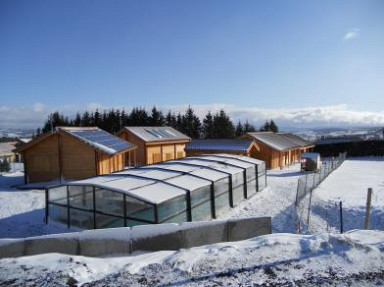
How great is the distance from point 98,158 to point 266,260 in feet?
56.4

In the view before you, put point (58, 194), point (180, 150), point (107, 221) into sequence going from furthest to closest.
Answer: point (180, 150) < point (58, 194) < point (107, 221)

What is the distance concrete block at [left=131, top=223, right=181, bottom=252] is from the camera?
22.2 ft

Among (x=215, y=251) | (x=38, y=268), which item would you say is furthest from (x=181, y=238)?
(x=38, y=268)

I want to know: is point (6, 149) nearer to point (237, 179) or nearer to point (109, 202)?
point (237, 179)

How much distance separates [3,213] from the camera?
1451 cm

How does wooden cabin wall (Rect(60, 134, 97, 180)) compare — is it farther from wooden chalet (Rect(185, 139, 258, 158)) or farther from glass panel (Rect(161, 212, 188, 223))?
wooden chalet (Rect(185, 139, 258, 158))

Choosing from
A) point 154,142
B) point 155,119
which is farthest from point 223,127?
point 154,142

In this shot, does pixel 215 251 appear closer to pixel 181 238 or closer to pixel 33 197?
pixel 181 238

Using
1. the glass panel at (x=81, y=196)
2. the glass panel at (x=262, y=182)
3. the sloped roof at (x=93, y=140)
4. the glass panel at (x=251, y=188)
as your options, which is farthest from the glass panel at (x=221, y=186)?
the sloped roof at (x=93, y=140)

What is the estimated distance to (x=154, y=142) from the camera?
30.8 metres

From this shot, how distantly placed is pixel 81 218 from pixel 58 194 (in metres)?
1.54

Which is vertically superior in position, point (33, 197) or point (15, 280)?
point (15, 280)

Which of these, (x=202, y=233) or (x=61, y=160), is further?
(x=61, y=160)

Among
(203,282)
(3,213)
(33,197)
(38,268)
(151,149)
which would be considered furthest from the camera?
(151,149)
